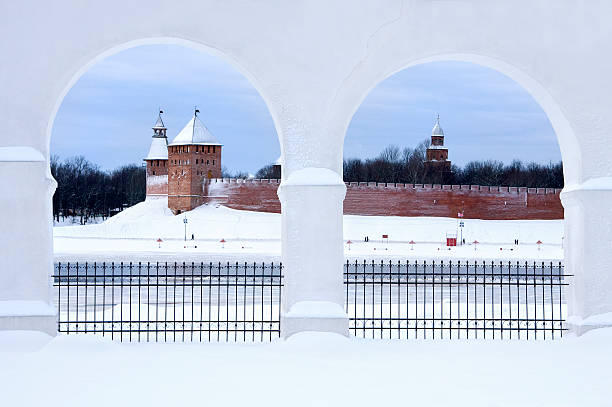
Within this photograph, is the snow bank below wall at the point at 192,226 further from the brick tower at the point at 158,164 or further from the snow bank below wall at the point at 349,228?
the brick tower at the point at 158,164

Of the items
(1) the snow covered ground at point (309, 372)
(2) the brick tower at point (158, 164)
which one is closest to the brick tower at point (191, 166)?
(2) the brick tower at point (158, 164)

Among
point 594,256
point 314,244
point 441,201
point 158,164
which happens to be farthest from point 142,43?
point 158,164

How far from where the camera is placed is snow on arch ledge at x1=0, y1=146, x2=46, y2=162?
283 inches

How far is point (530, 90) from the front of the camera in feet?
26.3

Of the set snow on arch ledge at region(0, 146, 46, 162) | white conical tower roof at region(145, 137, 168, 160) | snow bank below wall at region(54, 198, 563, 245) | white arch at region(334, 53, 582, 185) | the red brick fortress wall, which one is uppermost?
white conical tower roof at region(145, 137, 168, 160)

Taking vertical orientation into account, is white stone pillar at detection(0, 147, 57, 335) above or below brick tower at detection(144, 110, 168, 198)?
below

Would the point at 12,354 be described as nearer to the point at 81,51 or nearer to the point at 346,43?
the point at 81,51

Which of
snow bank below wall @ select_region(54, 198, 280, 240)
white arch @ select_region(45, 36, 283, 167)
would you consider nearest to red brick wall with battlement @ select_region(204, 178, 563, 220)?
snow bank below wall @ select_region(54, 198, 280, 240)

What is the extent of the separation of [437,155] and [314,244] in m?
55.7

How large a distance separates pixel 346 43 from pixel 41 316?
4463 millimetres

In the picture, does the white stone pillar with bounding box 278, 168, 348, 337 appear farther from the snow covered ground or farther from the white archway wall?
the snow covered ground

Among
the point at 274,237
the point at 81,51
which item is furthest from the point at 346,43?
the point at 274,237

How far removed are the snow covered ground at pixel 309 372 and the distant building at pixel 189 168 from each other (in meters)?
41.8

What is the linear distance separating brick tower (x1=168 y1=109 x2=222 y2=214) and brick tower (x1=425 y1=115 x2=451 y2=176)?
2051 centimetres
